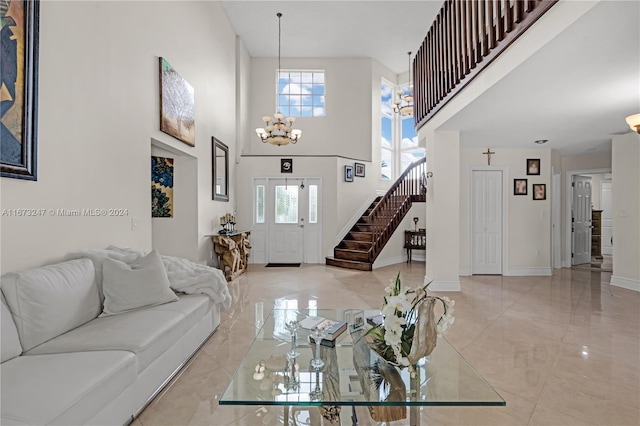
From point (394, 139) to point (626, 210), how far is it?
18.8 ft

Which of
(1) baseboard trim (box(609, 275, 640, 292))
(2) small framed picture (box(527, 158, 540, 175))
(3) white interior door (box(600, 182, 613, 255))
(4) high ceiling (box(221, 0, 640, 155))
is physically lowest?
(1) baseboard trim (box(609, 275, 640, 292))

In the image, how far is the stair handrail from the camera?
7414 millimetres

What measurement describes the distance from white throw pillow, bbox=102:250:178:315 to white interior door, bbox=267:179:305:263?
498 cm

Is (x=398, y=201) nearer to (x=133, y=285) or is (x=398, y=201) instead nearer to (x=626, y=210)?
(x=626, y=210)

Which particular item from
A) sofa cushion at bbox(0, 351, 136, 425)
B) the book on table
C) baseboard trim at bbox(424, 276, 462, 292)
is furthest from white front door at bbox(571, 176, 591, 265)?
sofa cushion at bbox(0, 351, 136, 425)

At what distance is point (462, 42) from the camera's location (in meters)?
3.73

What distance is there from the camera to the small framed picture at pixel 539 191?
621 centimetres

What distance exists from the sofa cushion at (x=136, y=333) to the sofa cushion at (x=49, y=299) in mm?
67

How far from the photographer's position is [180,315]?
2.49 m

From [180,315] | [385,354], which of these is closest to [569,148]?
[385,354]

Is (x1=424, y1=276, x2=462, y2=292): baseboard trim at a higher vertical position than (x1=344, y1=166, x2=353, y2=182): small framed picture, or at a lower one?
lower

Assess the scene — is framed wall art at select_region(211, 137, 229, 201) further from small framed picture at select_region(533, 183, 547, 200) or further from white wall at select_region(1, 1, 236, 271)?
small framed picture at select_region(533, 183, 547, 200)

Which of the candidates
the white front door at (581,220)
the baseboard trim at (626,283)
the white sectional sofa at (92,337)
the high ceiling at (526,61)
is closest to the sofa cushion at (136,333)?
the white sectional sofa at (92,337)

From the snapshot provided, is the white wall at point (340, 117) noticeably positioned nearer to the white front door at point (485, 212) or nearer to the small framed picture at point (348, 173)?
the small framed picture at point (348, 173)
